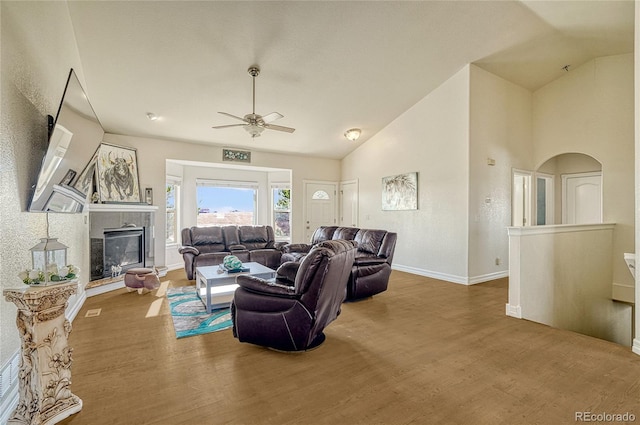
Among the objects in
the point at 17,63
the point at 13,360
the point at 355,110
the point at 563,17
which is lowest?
the point at 13,360

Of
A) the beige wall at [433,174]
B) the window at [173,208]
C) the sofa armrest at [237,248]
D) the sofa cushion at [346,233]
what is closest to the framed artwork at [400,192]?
the beige wall at [433,174]

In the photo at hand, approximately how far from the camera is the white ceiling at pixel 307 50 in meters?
3.45

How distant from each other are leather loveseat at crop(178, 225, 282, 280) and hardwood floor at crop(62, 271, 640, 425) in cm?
190

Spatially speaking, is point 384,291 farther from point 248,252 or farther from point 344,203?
point 344,203

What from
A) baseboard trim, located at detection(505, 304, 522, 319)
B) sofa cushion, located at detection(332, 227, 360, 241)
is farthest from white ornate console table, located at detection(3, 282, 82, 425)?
baseboard trim, located at detection(505, 304, 522, 319)

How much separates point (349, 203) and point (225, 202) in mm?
3247

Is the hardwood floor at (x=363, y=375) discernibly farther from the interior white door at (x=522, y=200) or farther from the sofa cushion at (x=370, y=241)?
the interior white door at (x=522, y=200)

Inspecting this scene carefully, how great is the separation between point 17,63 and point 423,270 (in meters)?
6.00

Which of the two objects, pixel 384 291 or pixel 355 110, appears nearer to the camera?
pixel 384 291

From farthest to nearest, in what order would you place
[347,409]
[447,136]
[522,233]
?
[447,136] → [522,233] → [347,409]

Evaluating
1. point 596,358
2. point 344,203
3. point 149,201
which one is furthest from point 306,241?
point 596,358

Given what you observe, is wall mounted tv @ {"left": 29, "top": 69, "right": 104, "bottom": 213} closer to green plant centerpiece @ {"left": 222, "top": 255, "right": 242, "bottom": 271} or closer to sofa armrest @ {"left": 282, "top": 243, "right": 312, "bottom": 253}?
green plant centerpiece @ {"left": 222, "top": 255, "right": 242, "bottom": 271}

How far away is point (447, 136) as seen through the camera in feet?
17.7

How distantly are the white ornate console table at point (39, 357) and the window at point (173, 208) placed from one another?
200 inches
